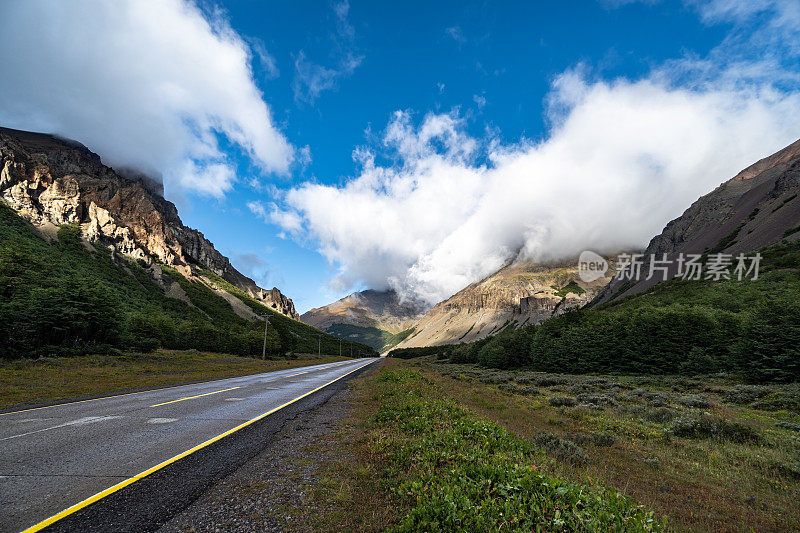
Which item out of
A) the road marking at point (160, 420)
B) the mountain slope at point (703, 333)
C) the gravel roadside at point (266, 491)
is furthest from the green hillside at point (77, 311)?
the mountain slope at point (703, 333)

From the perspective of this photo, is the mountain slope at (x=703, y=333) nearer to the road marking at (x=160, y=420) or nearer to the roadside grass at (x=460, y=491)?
the roadside grass at (x=460, y=491)

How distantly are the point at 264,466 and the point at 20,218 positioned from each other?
178951 millimetres

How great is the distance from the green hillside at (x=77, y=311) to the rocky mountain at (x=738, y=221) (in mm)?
163192

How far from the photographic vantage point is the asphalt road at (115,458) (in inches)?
168

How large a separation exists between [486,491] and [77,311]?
48.5 metres

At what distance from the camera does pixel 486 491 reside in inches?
180

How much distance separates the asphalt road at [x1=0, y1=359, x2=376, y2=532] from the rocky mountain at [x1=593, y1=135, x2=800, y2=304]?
148 metres

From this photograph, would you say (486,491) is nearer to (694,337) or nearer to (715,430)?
(715,430)

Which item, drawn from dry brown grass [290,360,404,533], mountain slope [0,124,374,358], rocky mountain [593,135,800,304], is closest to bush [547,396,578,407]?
dry brown grass [290,360,404,533]

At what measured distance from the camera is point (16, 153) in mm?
157000

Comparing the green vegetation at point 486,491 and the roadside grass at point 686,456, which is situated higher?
the green vegetation at point 486,491

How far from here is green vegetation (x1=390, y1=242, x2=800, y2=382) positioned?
101 ft

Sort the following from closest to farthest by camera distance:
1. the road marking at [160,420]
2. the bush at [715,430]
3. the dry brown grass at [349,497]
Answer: the dry brown grass at [349,497], the road marking at [160,420], the bush at [715,430]

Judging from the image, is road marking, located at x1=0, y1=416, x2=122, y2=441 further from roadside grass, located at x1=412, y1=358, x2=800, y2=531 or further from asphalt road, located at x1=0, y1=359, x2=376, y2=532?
roadside grass, located at x1=412, y1=358, x2=800, y2=531
